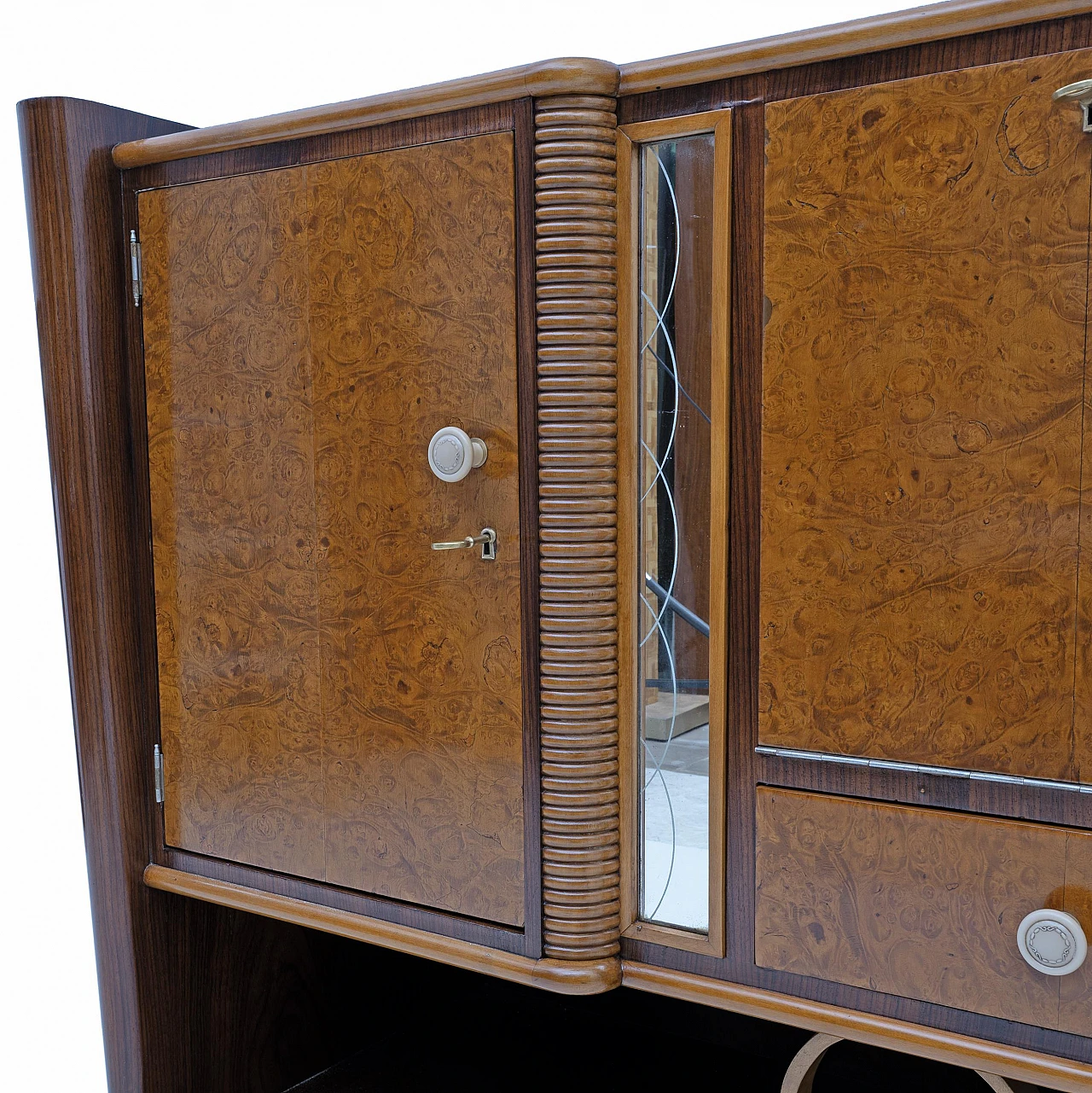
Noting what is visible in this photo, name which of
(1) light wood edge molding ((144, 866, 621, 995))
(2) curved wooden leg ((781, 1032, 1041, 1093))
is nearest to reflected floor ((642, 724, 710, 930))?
(1) light wood edge molding ((144, 866, 621, 995))

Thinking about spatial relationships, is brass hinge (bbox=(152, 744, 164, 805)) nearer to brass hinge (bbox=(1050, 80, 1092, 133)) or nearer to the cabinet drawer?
the cabinet drawer

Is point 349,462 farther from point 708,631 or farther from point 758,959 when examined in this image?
point 758,959

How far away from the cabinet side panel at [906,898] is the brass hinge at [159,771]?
931mm

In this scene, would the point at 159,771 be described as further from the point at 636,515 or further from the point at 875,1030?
the point at 875,1030

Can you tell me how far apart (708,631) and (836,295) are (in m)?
0.39

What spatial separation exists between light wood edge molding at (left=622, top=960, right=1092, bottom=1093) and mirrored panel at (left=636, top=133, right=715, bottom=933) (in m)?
0.07

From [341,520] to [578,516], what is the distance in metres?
0.35

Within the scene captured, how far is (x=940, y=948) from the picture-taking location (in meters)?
1.20

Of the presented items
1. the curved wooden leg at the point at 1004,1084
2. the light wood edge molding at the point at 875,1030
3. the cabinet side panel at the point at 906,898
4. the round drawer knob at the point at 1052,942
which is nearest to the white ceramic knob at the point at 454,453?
the cabinet side panel at the point at 906,898

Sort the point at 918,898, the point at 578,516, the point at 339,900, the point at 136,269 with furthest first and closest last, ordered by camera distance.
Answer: the point at 136,269 < the point at 339,900 < the point at 578,516 < the point at 918,898

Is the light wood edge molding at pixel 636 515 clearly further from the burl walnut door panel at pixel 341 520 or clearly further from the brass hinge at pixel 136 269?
the brass hinge at pixel 136 269

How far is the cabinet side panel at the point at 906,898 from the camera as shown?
117 centimetres

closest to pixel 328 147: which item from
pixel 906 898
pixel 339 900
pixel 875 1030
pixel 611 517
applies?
pixel 611 517

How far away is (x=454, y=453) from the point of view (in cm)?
137
